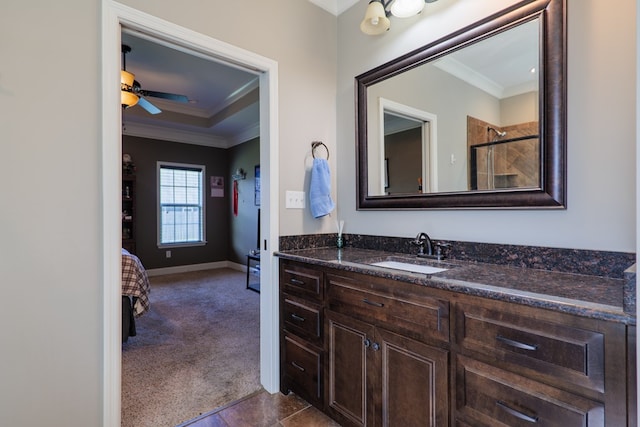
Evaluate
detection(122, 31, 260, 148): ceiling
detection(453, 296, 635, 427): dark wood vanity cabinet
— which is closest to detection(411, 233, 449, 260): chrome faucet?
detection(453, 296, 635, 427): dark wood vanity cabinet

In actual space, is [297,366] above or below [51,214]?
below

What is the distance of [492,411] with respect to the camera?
41.8 inches

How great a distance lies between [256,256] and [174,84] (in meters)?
2.61

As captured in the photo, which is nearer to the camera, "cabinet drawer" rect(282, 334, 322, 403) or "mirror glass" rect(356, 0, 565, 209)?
"mirror glass" rect(356, 0, 565, 209)

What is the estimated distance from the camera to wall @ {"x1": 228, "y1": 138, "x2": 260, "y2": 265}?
553cm

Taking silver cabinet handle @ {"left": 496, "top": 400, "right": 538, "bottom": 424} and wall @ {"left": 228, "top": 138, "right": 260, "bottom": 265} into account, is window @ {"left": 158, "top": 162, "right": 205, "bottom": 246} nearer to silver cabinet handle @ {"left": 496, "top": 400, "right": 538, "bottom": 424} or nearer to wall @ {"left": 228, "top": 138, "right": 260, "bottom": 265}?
wall @ {"left": 228, "top": 138, "right": 260, "bottom": 265}

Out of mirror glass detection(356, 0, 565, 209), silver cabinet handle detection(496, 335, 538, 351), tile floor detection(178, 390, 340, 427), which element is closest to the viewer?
silver cabinet handle detection(496, 335, 538, 351)

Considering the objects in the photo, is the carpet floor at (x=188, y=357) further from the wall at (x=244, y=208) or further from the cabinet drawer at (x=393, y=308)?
the wall at (x=244, y=208)

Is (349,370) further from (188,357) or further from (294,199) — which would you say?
(188,357)

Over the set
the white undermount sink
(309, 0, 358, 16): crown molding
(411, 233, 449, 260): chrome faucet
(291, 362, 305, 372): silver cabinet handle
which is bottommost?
(291, 362, 305, 372): silver cabinet handle

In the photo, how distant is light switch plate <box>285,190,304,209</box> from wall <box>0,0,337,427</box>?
1050 mm

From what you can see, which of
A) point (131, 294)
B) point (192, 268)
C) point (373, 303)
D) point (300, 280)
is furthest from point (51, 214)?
point (192, 268)

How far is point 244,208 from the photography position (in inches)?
229

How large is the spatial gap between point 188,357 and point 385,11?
9.49 ft
